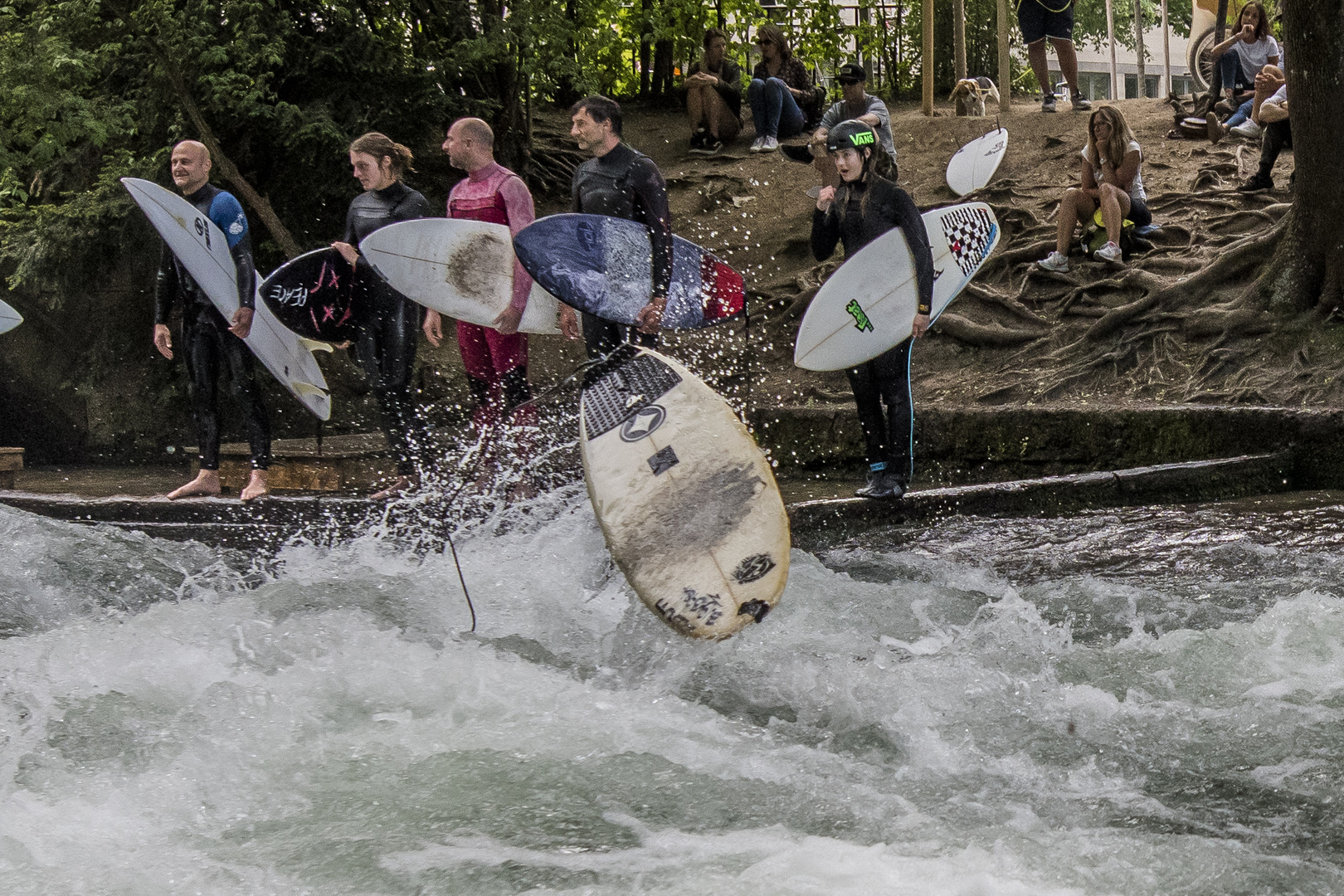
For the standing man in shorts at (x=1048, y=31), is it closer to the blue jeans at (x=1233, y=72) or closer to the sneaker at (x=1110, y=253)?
the blue jeans at (x=1233, y=72)

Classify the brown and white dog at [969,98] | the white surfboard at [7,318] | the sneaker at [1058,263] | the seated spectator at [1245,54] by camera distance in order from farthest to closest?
1. the brown and white dog at [969,98]
2. the seated spectator at [1245,54]
3. the sneaker at [1058,263]
4. the white surfboard at [7,318]

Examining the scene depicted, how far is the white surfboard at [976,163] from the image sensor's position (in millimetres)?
11781

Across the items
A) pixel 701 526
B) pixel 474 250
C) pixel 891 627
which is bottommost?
pixel 891 627

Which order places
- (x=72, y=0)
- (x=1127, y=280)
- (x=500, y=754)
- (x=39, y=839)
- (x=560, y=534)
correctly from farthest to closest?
(x=72, y=0), (x=1127, y=280), (x=560, y=534), (x=500, y=754), (x=39, y=839)

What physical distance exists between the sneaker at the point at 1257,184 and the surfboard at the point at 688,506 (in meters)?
7.17

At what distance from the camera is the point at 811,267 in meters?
11.4

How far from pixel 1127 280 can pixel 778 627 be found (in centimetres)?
589

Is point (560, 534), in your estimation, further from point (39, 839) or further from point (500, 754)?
point (39, 839)

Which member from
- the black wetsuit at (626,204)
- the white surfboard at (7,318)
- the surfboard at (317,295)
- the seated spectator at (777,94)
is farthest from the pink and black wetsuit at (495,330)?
the seated spectator at (777,94)

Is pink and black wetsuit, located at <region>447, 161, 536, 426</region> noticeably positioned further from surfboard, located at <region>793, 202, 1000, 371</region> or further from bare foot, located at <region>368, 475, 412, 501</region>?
surfboard, located at <region>793, 202, 1000, 371</region>

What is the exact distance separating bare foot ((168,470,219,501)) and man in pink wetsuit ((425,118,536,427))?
132 centimetres

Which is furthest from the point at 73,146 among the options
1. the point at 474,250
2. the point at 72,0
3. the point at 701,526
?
the point at 701,526

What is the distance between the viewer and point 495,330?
634 centimetres

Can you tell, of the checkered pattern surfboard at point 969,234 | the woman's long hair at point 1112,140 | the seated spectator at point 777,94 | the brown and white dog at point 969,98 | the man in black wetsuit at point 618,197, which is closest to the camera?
the man in black wetsuit at point 618,197
